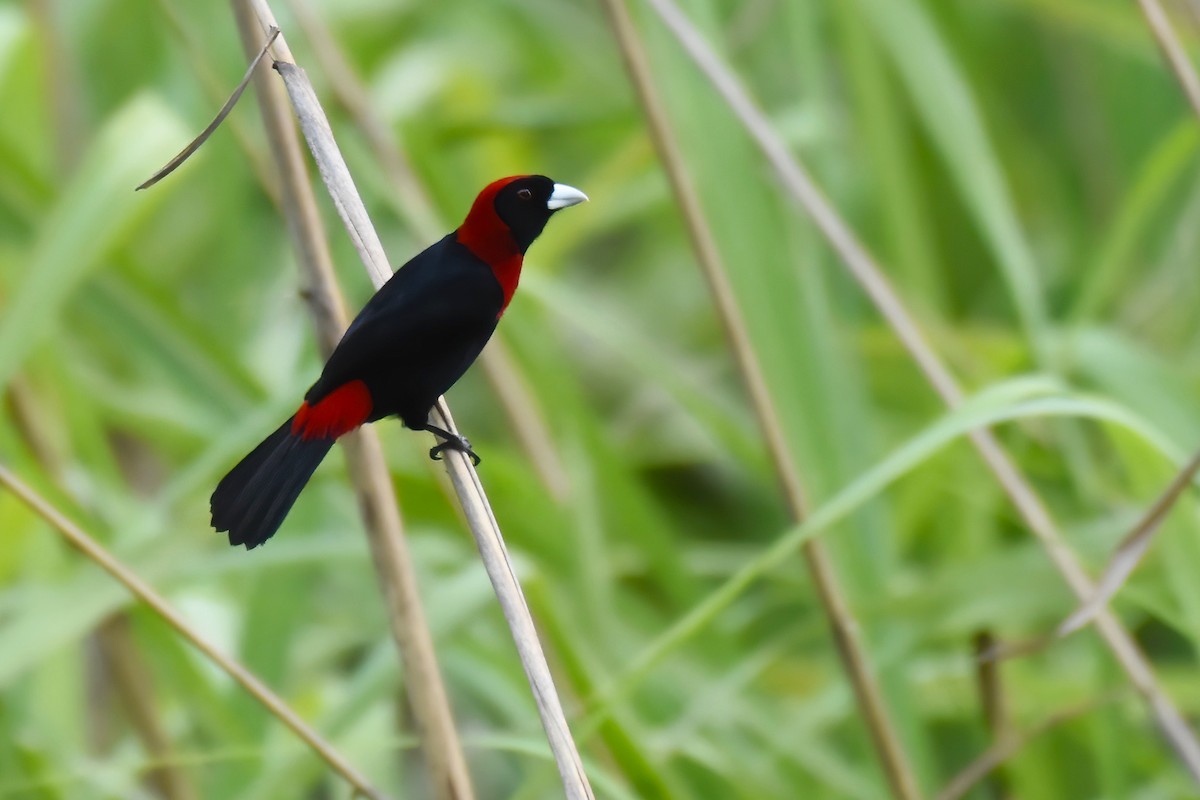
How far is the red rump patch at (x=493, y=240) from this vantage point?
95 cm

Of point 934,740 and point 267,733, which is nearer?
point 267,733

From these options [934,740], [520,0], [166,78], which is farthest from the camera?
[520,0]

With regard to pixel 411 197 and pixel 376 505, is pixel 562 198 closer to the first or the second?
pixel 376 505

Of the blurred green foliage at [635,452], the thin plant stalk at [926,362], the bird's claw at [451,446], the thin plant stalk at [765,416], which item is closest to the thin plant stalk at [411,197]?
the blurred green foliage at [635,452]

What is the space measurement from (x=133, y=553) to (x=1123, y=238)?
1507mm

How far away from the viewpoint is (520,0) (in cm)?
333

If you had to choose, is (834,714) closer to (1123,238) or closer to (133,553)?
(1123,238)

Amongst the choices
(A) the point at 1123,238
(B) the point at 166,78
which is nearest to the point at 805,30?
(A) the point at 1123,238

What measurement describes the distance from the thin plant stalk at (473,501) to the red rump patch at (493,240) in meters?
0.08

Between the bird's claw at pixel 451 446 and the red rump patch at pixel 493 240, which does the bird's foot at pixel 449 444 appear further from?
the red rump patch at pixel 493 240

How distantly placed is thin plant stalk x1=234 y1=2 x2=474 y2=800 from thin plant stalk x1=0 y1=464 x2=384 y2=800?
0.27ft

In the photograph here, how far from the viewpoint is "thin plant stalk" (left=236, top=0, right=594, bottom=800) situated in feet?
3.13

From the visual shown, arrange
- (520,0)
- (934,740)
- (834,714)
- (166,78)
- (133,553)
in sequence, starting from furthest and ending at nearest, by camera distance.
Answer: (520,0)
(166,78)
(934,740)
(834,714)
(133,553)

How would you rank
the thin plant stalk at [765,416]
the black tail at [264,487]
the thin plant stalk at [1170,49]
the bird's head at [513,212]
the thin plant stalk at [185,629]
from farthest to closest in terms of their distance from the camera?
the thin plant stalk at [765,416] < the thin plant stalk at [1170,49] < the thin plant stalk at [185,629] < the bird's head at [513,212] < the black tail at [264,487]
